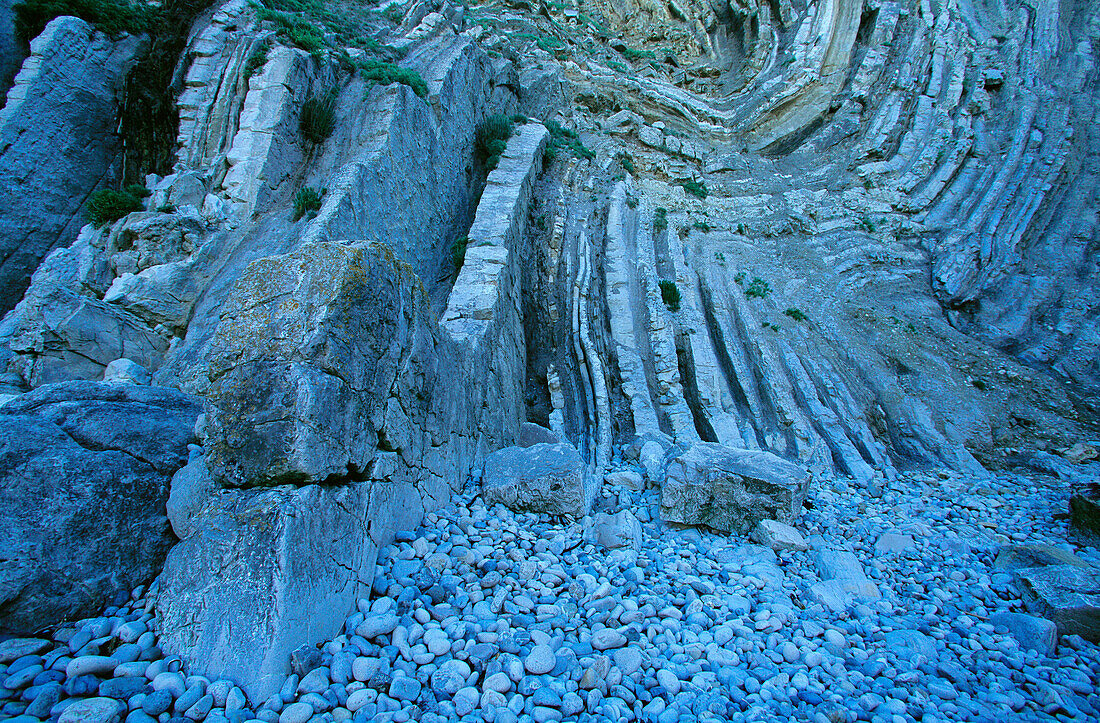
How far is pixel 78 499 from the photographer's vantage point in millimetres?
2832

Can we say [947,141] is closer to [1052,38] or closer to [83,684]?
[1052,38]

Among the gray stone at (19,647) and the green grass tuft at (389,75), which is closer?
the gray stone at (19,647)

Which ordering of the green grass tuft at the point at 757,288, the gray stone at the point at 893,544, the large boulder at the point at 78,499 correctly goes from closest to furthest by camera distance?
the large boulder at the point at 78,499 < the gray stone at the point at 893,544 < the green grass tuft at the point at 757,288

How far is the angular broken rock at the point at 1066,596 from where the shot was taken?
3484mm

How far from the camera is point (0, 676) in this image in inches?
86.0

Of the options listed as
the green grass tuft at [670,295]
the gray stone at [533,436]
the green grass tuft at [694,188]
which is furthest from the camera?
the green grass tuft at [694,188]

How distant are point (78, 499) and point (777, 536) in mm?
5752

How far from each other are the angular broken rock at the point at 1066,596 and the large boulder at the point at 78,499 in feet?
21.7

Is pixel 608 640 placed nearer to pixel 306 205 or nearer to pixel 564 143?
pixel 306 205

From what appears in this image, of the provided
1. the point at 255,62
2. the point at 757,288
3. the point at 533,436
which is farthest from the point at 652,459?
the point at 255,62

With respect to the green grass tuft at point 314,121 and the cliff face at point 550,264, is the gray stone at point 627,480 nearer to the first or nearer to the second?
the cliff face at point 550,264

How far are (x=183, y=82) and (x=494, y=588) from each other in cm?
1071

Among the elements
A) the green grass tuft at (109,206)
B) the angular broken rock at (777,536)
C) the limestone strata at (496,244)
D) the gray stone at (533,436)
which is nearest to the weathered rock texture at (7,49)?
the green grass tuft at (109,206)

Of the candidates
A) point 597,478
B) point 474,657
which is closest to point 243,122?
point 597,478
